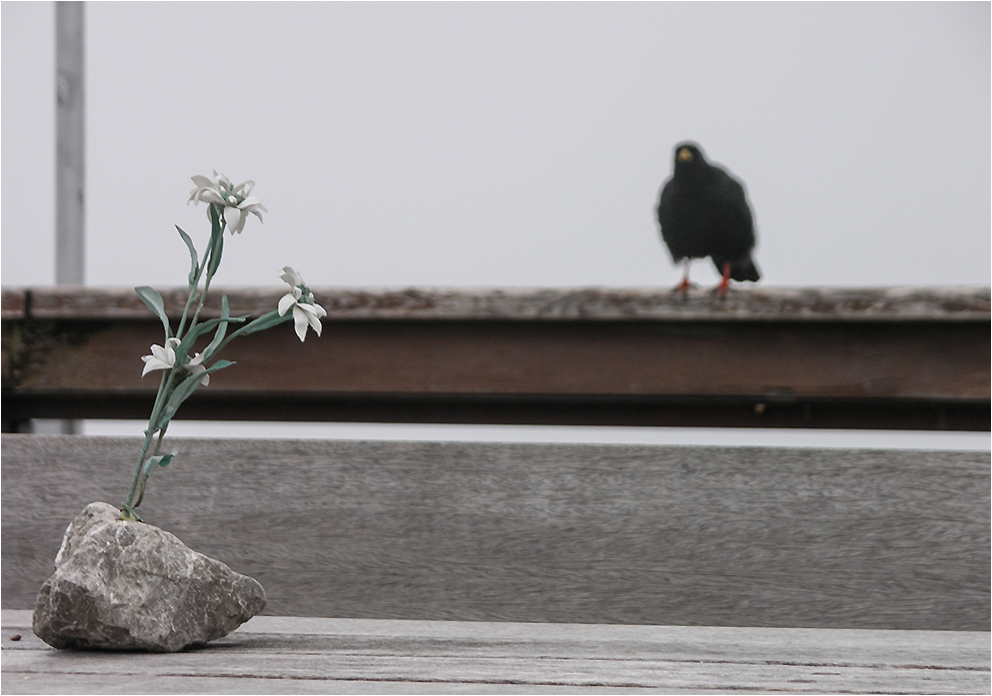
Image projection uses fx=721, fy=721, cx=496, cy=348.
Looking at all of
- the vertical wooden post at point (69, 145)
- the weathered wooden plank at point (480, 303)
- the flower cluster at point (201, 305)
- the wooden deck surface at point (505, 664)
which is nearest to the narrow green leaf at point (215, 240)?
the flower cluster at point (201, 305)

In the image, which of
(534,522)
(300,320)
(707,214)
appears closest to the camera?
(300,320)

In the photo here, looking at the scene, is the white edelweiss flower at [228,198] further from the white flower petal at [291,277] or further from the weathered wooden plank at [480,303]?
the weathered wooden plank at [480,303]

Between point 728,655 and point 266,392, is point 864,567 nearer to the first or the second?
point 728,655

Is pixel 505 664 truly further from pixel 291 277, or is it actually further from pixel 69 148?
pixel 69 148

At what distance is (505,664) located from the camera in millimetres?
561

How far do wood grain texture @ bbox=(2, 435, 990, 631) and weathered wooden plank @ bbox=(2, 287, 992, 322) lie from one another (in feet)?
0.55

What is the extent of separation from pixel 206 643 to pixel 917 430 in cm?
92

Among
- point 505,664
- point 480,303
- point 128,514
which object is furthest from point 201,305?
point 480,303

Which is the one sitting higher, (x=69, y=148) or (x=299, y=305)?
(x=69, y=148)

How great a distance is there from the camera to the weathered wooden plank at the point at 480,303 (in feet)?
3.03

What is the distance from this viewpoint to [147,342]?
979 mm

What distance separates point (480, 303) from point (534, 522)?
0.29 metres

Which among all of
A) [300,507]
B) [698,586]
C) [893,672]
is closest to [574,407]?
[698,586]

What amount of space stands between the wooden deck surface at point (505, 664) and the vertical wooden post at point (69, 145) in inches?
23.4
